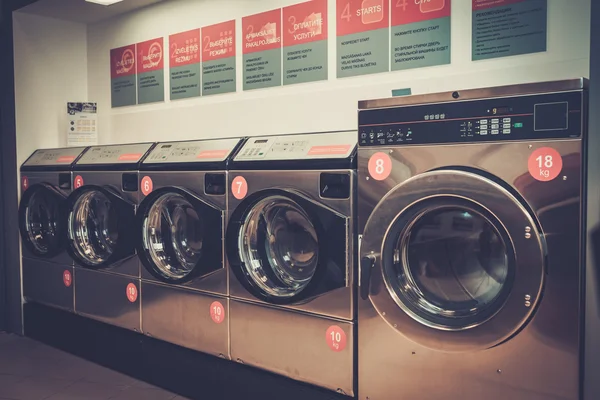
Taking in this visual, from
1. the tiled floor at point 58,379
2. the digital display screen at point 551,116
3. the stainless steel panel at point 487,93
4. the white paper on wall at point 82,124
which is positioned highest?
the white paper on wall at point 82,124

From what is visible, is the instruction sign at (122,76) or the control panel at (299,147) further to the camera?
the instruction sign at (122,76)

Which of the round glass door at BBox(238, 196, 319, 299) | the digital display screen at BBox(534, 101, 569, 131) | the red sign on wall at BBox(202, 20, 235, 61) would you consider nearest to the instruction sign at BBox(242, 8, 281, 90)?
the red sign on wall at BBox(202, 20, 235, 61)

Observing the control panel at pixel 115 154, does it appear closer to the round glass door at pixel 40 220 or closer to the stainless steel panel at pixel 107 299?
the round glass door at pixel 40 220

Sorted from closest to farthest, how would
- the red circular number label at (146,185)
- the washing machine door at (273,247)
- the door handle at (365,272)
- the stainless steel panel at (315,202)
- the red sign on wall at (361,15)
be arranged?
the door handle at (365,272) → the stainless steel panel at (315,202) → the washing machine door at (273,247) → the red sign on wall at (361,15) → the red circular number label at (146,185)

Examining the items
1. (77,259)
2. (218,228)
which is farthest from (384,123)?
(77,259)

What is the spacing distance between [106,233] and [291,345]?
158 centimetres

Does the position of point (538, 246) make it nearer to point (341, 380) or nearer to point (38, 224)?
point (341, 380)

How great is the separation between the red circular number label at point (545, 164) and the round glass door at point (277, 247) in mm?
946

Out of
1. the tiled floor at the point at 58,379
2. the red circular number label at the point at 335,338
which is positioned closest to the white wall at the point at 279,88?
the red circular number label at the point at 335,338

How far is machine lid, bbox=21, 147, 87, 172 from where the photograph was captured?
3490 millimetres

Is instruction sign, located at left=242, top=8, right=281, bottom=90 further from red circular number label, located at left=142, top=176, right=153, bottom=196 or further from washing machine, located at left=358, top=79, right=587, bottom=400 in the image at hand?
washing machine, located at left=358, top=79, right=587, bottom=400

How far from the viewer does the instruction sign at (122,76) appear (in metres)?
3.94

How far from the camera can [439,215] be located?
6.53 feet

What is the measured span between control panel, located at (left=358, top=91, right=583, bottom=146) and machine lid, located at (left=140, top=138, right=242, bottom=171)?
80 centimetres
